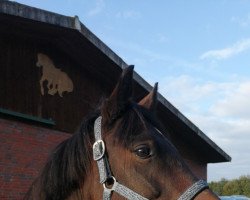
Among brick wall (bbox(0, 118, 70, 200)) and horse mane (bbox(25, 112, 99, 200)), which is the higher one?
brick wall (bbox(0, 118, 70, 200))

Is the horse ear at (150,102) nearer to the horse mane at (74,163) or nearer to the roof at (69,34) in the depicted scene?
the horse mane at (74,163)

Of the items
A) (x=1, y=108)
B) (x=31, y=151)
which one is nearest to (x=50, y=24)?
(x=1, y=108)

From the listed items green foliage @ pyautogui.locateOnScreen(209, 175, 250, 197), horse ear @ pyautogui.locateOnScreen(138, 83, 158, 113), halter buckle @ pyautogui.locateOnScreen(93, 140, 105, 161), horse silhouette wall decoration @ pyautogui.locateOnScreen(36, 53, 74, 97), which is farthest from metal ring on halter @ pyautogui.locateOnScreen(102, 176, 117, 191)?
green foliage @ pyautogui.locateOnScreen(209, 175, 250, 197)

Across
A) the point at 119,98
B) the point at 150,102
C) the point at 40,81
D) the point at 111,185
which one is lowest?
the point at 111,185

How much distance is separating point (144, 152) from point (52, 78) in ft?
22.2

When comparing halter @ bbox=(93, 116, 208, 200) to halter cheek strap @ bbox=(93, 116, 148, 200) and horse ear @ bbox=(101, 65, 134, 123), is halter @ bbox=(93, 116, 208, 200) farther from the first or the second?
horse ear @ bbox=(101, 65, 134, 123)

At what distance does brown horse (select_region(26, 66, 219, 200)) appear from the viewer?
2.44 meters

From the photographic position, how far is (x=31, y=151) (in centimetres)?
860

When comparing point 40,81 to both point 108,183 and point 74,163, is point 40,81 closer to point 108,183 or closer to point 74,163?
point 74,163

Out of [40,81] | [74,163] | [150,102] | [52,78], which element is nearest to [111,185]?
[74,163]

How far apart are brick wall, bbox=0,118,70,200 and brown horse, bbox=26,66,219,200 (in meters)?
5.39

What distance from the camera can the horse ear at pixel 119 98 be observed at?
257 centimetres

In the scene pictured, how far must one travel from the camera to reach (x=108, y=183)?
2.54 meters

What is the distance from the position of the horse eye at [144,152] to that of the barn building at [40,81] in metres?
4.81
